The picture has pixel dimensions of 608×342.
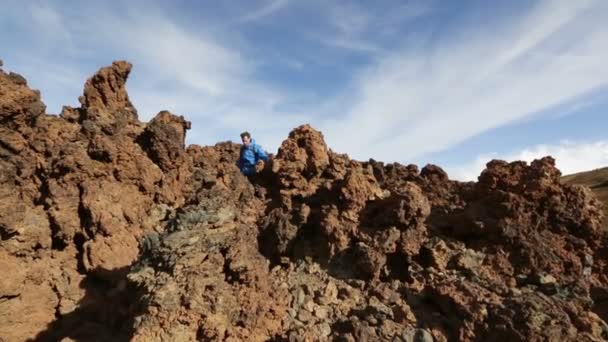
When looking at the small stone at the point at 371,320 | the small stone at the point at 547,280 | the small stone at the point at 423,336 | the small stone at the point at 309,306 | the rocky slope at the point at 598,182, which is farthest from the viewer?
the rocky slope at the point at 598,182

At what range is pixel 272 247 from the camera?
8055mm

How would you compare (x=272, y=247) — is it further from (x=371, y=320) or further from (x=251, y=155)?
(x=251, y=155)

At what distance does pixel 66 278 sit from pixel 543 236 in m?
8.89

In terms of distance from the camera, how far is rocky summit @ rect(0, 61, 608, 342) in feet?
21.2

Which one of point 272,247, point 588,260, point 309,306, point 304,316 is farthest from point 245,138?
point 588,260

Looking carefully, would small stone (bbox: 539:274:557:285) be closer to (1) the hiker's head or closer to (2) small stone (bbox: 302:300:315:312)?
(2) small stone (bbox: 302:300:315:312)

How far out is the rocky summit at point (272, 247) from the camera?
6473 mm

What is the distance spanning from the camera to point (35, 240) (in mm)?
8484

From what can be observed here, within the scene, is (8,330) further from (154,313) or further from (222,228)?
(222,228)

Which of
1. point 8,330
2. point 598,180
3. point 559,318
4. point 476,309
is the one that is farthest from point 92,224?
point 598,180

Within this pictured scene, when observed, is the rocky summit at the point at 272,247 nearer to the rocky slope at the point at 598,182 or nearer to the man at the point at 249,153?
the man at the point at 249,153

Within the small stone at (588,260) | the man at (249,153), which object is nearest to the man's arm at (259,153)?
the man at (249,153)

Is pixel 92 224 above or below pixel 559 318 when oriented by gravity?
above

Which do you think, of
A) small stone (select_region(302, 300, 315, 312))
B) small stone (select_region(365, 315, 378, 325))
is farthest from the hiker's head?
small stone (select_region(365, 315, 378, 325))
